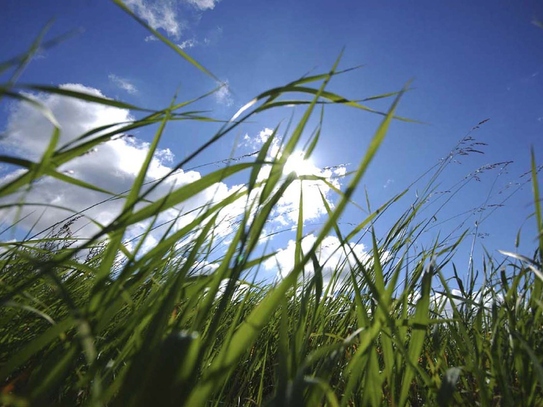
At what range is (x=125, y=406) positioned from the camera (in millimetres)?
621

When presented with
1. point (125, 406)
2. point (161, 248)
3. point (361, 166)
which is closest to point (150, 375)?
point (125, 406)

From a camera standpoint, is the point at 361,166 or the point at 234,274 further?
the point at 234,274

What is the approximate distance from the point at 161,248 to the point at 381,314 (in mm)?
497

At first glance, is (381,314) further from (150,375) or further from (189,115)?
(189,115)

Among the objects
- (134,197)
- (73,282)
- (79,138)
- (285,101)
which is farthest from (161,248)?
(73,282)

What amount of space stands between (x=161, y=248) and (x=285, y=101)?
0.46m

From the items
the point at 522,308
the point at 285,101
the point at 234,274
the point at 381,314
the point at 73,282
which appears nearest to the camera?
the point at 234,274

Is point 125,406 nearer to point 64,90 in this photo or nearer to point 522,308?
point 64,90

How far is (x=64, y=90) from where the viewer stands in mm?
810

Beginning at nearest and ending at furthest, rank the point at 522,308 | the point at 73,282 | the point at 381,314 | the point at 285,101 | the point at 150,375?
the point at 150,375, the point at 381,314, the point at 285,101, the point at 522,308, the point at 73,282

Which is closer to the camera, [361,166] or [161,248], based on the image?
[361,166]

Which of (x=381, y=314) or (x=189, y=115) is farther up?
(x=189, y=115)

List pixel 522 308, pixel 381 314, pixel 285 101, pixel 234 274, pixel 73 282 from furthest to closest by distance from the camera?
pixel 73 282, pixel 522 308, pixel 285 101, pixel 381 314, pixel 234 274

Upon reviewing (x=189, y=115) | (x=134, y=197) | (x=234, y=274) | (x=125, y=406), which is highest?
(x=189, y=115)
